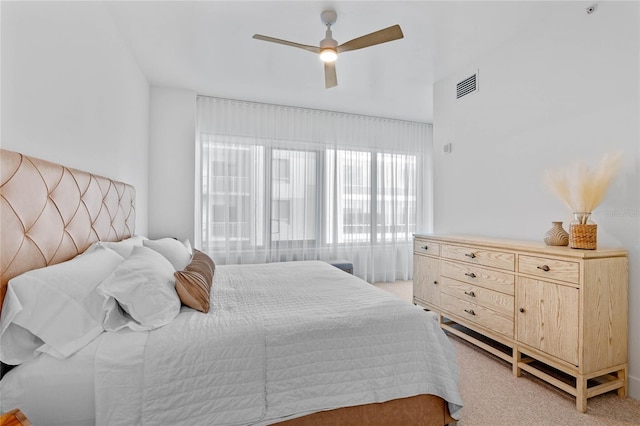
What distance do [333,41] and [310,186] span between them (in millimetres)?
2389

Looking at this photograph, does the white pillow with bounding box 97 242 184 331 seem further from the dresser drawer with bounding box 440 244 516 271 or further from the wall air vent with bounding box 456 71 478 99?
the wall air vent with bounding box 456 71 478 99

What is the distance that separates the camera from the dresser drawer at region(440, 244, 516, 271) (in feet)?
7.30

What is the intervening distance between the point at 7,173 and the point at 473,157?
133 inches

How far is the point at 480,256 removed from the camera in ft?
8.04

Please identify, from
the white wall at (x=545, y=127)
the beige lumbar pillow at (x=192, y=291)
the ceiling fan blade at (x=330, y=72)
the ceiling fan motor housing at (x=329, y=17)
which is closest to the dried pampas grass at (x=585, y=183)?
the white wall at (x=545, y=127)

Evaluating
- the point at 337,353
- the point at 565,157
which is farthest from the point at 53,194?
the point at 565,157

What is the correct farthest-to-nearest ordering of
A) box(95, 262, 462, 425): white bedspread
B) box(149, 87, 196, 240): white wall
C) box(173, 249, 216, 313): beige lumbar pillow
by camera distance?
box(149, 87, 196, 240): white wall
box(173, 249, 216, 313): beige lumbar pillow
box(95, 262, 462, 425): white bedspread

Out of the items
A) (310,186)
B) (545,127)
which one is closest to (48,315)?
(545,127)

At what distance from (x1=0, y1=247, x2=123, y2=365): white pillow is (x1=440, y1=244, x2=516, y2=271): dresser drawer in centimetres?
246

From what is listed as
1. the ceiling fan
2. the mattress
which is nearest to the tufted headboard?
the mattress

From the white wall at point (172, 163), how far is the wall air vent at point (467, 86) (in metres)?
3.08

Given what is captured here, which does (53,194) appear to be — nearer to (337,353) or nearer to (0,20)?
(0,20)

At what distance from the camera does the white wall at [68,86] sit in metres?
1.27

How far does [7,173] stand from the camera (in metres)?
1.13
